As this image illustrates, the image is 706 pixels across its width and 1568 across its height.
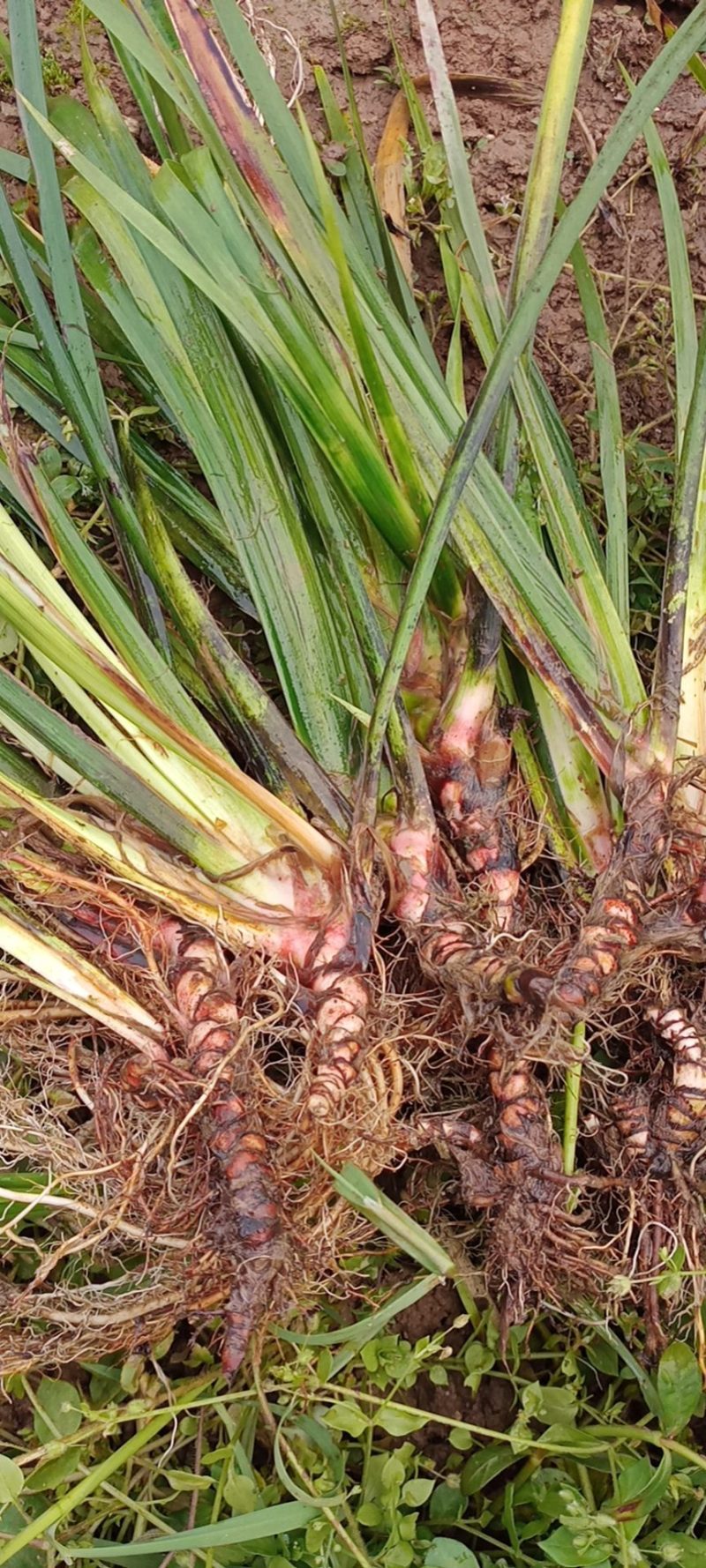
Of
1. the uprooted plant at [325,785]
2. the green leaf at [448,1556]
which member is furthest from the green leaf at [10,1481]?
the green leaf at [448,1556]

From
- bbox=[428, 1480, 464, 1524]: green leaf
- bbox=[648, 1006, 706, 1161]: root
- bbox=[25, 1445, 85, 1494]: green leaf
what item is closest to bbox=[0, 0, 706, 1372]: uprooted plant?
bbox=[648, 1006, 706, 1161]: root

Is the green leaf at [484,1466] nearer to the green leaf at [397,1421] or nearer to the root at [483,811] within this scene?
the green leaf at [397,1421]

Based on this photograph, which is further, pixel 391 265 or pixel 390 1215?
pixel 391 265

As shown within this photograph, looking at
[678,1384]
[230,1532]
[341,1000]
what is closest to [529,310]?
[341,1000]

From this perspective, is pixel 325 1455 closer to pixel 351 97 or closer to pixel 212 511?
pixel 212 511

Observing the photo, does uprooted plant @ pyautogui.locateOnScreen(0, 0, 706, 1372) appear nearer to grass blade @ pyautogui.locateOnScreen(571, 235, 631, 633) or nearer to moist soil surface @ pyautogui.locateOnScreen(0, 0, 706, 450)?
grass blade @ pyautogui.locateOnScreen(571, 235, 631, 633)

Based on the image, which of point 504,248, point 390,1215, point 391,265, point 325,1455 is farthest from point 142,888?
point 504,248
